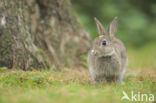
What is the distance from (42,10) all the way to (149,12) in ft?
28.8

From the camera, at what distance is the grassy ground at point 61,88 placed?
14.5ft

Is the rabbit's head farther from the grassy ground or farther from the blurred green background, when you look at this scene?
the blurred green background

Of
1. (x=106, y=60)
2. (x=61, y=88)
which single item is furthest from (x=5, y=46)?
(x=106, y=60)

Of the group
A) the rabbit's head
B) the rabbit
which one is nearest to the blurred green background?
the rabbit

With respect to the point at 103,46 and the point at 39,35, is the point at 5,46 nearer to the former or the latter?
the point at 39,35

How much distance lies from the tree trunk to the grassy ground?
0.55 metres

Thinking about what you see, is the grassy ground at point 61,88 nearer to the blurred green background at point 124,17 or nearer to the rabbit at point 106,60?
the rabbit at point 106,60

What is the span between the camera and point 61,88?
5168 mm

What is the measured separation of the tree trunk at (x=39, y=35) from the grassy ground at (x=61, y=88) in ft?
1.81

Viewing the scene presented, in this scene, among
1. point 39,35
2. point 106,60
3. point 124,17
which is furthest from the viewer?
point 124,17

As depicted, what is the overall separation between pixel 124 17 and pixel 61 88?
10142mm

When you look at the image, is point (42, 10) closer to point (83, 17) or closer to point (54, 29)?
point (54, 29)

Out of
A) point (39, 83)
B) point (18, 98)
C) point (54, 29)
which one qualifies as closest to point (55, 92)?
point (18, 98)

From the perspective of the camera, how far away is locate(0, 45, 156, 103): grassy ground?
4.41m
